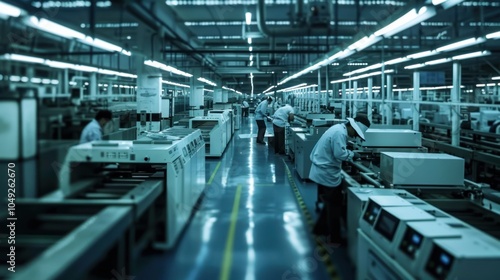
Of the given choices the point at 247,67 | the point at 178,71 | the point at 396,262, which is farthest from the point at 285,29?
the point at 247,67

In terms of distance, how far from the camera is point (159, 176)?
4.63 m

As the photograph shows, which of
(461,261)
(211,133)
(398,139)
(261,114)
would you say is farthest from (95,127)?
(261,114)

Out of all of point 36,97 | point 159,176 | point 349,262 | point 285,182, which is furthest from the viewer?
point 285,182

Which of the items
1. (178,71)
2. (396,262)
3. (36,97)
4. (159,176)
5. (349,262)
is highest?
(178,71)

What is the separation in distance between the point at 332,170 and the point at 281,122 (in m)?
6.73

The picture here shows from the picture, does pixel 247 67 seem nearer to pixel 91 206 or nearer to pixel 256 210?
pixel 256 210

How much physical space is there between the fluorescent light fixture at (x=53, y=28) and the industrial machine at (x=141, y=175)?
872 mm

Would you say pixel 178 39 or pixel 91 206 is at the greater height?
pixel 178 39

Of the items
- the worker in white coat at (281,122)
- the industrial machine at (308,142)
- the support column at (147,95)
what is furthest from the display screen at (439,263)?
the worker in white coat at (281,122)

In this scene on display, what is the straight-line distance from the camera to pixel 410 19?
4.59m

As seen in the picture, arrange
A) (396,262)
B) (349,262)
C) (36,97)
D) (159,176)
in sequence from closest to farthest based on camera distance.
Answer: (36,97)
(396,262)
(349,262)
(159,176)

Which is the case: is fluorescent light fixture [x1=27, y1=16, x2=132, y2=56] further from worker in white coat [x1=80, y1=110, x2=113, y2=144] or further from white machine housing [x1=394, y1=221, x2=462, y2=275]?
white machine housing [x1=394, y1=221, x2=462, y2=275]

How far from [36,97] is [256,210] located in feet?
14.6

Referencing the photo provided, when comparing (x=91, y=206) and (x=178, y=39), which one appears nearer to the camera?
(x=91, y=206)
